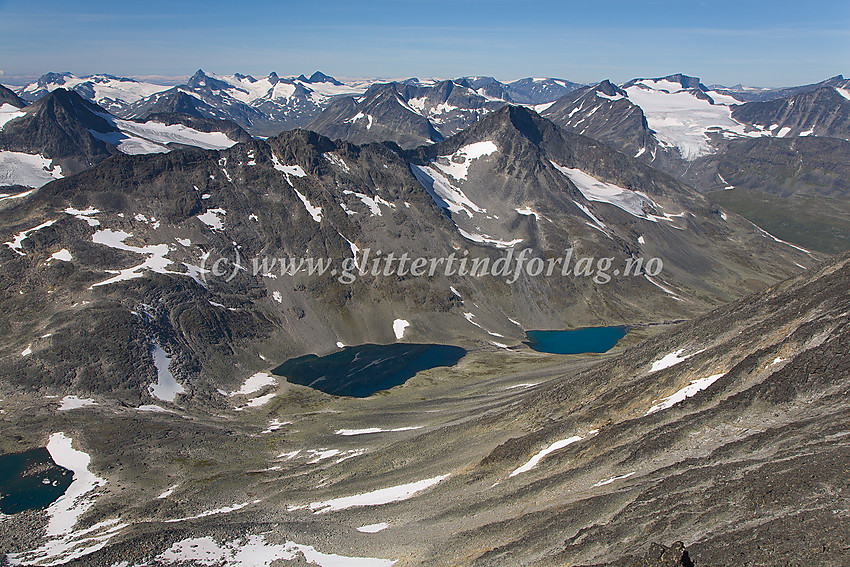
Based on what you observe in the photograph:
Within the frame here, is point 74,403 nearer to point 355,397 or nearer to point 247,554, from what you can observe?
point 355,397

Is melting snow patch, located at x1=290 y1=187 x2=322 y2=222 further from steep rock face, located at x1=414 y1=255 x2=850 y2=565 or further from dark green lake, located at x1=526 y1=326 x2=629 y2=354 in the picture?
steep rock face, located at x1=414 y1=255 x2=850 y2=565

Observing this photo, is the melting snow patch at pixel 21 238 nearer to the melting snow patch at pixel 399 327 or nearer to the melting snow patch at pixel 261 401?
the melting snow patch at pixel 261 401

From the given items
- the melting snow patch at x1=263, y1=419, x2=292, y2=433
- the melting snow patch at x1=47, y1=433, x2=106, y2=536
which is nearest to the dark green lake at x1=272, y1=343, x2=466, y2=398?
the melting snow patch at x1=263, y1=419, x2=292, y2=433

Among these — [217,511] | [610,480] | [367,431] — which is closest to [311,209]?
[367,431]

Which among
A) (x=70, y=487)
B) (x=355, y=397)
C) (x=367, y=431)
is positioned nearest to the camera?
(x=70, y=487)

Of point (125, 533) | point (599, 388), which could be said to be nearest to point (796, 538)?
point (599, 388)

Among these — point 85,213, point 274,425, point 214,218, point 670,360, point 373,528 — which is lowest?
point 274,425
